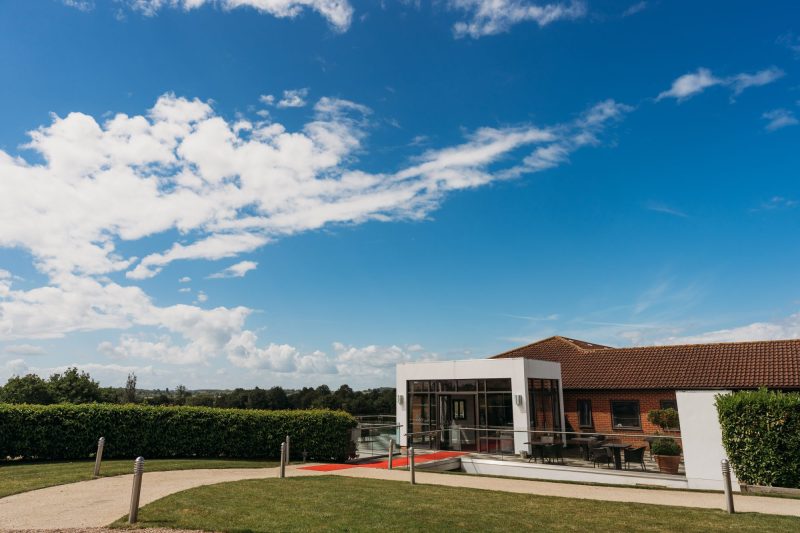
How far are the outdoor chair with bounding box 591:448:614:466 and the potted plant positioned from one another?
1.47 metres

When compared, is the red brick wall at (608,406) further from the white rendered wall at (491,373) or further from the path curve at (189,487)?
the path curve at (189,487)

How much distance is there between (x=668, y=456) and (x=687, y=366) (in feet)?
32.4

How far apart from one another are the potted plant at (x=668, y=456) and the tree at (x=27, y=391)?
37.2m

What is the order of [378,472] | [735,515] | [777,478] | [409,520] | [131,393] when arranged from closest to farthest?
1. [409,520]
2. [735,515]
3. [777,478]
4. [378,472]
5. [131,393]

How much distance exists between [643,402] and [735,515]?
1553 cm

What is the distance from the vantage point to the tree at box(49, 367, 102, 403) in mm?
34688

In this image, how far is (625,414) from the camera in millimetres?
23828

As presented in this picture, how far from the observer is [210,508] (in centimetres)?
862

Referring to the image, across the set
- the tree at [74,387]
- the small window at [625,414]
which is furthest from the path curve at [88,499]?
the tree at [74,387]

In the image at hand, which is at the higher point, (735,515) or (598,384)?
(598,384)

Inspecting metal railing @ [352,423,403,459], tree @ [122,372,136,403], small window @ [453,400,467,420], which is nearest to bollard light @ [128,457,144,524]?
metal railing @ [352,423,403,459]

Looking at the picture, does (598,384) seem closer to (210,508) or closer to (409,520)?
(409,520)

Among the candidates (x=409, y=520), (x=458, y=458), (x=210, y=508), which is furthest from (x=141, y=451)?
(x=409, y=520)

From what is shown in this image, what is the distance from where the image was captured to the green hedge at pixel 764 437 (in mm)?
11492
